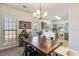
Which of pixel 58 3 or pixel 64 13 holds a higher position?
pixel 58 3

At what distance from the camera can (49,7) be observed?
1.57 m

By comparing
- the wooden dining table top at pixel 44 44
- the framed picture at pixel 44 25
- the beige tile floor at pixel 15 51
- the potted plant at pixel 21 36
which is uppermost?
the framed picture at pixel 44 25

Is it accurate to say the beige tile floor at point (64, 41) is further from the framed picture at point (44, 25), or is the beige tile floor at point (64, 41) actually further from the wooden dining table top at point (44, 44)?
the framed picture at point (44, 25)

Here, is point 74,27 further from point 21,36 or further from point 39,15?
point 21,36

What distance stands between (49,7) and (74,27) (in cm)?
52

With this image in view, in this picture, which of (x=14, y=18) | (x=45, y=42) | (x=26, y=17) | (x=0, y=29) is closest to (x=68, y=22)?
(x=45, y=42)

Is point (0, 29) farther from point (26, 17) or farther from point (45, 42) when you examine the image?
point (45, 42)

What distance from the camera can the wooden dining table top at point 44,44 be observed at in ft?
5.01

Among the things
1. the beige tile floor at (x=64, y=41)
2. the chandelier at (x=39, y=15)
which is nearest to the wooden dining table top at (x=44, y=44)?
Result: the beige tile floor at (x=64, y=41)

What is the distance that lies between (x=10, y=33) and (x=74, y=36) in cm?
104

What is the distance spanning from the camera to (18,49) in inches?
61.3

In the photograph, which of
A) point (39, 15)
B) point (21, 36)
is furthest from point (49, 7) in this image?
point (21, 36)

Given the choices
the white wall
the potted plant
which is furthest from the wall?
the white wall

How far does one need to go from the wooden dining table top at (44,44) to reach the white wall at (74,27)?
21 cm
